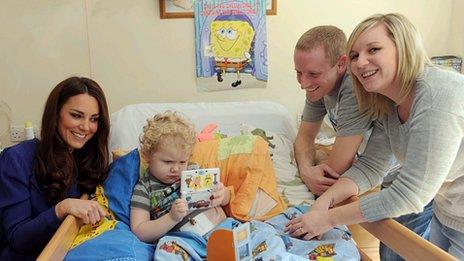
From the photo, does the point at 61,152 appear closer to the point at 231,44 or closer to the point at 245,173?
the point at 245,173

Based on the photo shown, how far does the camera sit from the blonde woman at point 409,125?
40.9 inches

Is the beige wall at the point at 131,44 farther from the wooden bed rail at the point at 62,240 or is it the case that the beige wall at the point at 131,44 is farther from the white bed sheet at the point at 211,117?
the wooden bed rail at the point at 62,240

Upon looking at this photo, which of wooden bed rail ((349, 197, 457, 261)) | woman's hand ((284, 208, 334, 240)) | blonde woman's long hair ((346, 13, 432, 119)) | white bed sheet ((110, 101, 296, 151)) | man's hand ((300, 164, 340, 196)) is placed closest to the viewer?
wooden bed rail ((349, 197, 457, 261))

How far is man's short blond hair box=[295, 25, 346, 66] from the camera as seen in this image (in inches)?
57.4

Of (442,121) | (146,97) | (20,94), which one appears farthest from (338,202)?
(20,94)

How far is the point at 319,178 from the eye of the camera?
1.63 m

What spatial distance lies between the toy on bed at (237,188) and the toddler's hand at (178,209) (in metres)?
0.09

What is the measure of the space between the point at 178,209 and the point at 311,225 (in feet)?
1.42

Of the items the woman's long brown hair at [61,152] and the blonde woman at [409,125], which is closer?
the blonde woman at [409,125]

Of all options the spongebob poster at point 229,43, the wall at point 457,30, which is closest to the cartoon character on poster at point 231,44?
the spongebob poster at point 229,43

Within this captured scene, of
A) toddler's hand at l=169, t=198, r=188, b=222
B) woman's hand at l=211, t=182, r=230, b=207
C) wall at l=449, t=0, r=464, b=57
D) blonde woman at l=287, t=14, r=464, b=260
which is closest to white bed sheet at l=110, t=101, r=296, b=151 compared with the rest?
woman's hand at l=211, t=182, r=230, b=207

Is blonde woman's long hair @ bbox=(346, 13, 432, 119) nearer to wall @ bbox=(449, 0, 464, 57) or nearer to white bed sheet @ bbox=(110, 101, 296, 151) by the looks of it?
white bed sheet @ bbox=(110, 101, 296, 151)

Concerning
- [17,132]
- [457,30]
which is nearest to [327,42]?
[457,30]

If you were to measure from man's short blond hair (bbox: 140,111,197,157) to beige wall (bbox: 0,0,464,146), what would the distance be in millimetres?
1098
